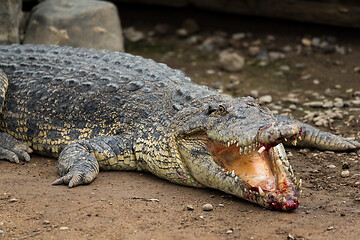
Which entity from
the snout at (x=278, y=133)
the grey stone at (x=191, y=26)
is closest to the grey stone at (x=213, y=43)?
the grey stone at (x=191, y=26)

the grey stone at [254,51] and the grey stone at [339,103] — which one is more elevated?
the grey stone at [254,51]

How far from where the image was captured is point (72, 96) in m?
5.61

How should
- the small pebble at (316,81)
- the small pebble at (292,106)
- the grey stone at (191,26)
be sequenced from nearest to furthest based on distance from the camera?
the small pebble at (292,106)
the small pebble at (316,81)
the grey stone at (191,26)

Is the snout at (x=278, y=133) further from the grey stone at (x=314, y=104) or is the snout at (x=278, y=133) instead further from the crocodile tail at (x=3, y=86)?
the grey stone at (x=314, y=104)

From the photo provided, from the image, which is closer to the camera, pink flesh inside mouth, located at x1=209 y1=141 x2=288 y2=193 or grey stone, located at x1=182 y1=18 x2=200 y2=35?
pink flesh inside mouth, located at x1=209 y1=141 x2=288 y2=193

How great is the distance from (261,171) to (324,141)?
1.66 metres

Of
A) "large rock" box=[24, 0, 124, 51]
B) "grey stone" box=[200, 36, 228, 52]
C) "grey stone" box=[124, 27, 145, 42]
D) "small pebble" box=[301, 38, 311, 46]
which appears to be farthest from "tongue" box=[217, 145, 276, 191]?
"grey stone" box=[124, 27, 145, 42]

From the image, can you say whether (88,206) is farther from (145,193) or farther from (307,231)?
(307,231)

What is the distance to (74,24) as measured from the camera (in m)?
8.05

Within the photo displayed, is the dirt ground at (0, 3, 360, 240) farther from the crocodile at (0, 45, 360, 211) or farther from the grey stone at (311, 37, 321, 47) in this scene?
the grey stone at (311, 37, 321, 47)

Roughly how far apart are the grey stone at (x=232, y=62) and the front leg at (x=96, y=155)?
13.3 feet

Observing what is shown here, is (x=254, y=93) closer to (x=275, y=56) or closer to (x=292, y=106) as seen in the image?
(x=292, y=106)

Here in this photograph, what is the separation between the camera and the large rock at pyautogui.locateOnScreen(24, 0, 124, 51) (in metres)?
7.98

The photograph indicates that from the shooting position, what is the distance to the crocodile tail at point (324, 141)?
5762 mm
